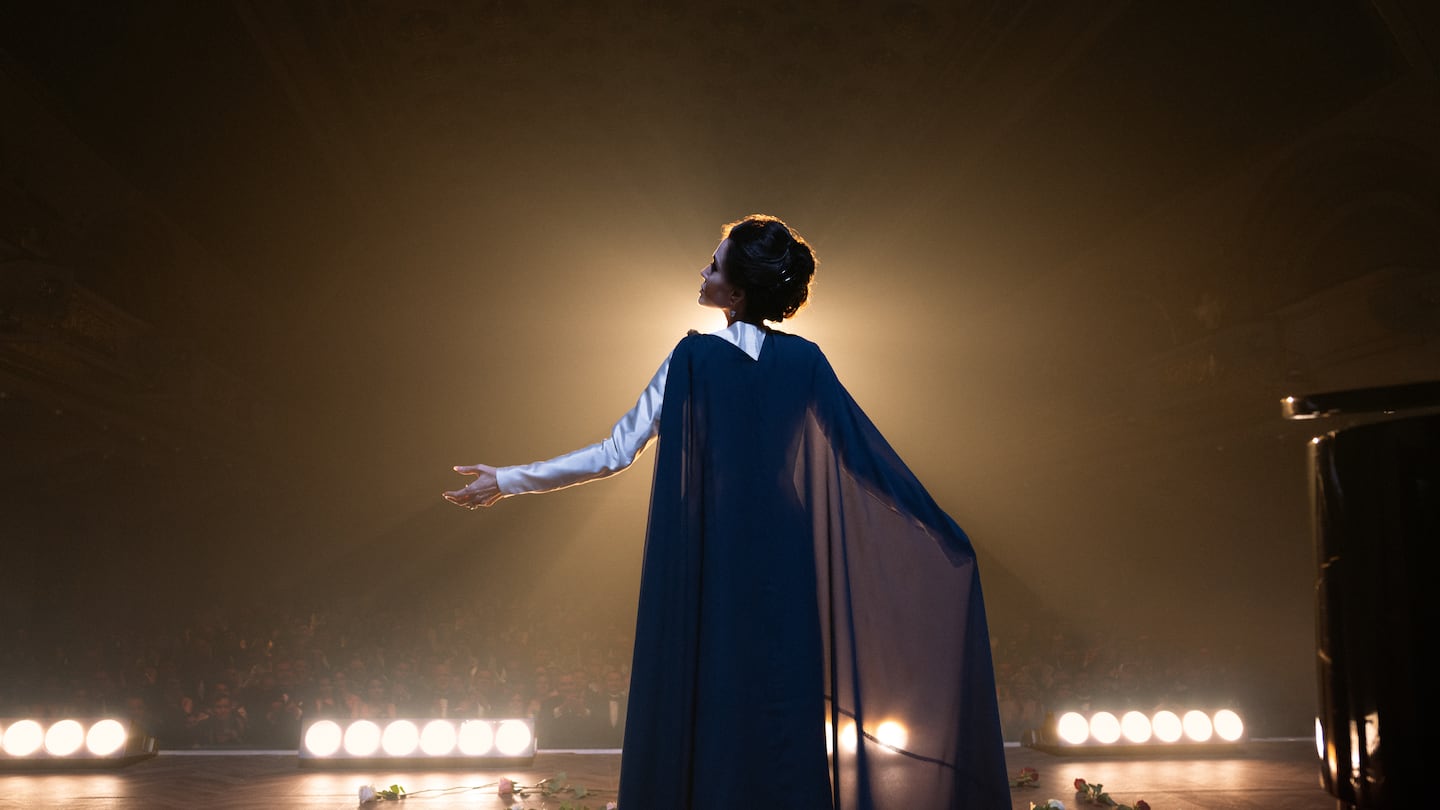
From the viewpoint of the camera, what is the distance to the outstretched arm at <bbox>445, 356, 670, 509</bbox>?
74.4 inches

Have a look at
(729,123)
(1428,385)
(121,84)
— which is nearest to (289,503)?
(121,84)

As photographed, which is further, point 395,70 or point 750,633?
point 395,70

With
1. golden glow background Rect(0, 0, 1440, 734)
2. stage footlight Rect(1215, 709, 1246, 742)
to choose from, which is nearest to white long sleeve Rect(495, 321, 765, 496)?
golden glow background Rect(0, 0, 1440, 734)

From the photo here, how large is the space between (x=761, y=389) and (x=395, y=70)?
4008 millimetres

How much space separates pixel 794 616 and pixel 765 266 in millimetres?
750

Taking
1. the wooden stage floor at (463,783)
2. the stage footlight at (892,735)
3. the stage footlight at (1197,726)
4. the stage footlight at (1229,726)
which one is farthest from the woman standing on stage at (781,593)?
the stage footlight at (1229,726)

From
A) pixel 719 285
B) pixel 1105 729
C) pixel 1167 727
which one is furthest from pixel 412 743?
pixel 1167 727

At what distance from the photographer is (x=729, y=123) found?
532 centimetres

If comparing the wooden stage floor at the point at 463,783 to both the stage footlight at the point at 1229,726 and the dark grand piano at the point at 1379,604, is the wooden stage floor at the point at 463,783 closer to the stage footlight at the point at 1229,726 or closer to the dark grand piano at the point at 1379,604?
the stage footlight at the point at 1229,726

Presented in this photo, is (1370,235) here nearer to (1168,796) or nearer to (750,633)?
(1168,796)

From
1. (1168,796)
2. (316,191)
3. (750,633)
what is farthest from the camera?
(316,191)

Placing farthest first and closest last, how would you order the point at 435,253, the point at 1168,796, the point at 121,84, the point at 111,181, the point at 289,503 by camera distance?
the point at 289,503
the point at 435,253
the point at 111,181
the point at 121,84
the point at 1168,796

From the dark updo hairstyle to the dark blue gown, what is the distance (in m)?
0.10

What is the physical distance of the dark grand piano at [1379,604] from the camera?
48.6 inches
